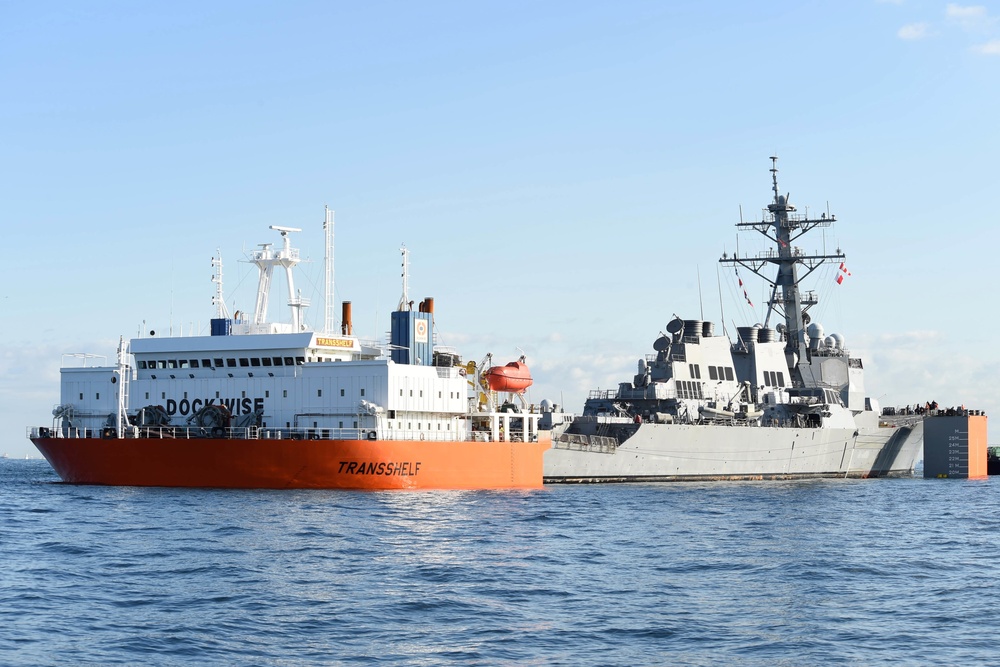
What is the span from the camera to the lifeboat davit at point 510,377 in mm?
44125

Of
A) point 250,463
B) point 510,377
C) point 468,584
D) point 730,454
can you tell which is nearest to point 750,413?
point 730,454

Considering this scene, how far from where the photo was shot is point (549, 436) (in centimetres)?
4584

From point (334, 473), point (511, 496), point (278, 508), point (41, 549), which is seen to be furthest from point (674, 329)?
point (41, 549)

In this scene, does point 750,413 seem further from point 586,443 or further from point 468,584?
point 468,584

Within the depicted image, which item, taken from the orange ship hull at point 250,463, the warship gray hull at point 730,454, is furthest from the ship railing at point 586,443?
the orange ship hull at point 250,463

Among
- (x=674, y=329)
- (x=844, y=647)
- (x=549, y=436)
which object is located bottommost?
(x=844, y=647)

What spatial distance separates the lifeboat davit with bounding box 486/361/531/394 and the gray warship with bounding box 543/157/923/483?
378 cm

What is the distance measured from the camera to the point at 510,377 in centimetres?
4444

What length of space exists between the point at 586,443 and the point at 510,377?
609 cm

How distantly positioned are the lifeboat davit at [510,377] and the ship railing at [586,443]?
3.70 metres

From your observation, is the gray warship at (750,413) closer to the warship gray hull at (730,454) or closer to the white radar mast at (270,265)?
the warship gray hull at (730,454)

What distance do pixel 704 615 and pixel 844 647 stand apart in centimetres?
242

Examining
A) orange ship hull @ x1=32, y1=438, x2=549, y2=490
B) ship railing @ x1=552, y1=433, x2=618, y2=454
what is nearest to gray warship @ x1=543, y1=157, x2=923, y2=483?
ship railing @ x1=552, y1=433, x2=618, y2=454

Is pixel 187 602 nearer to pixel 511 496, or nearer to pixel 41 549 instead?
pixel 41 549
